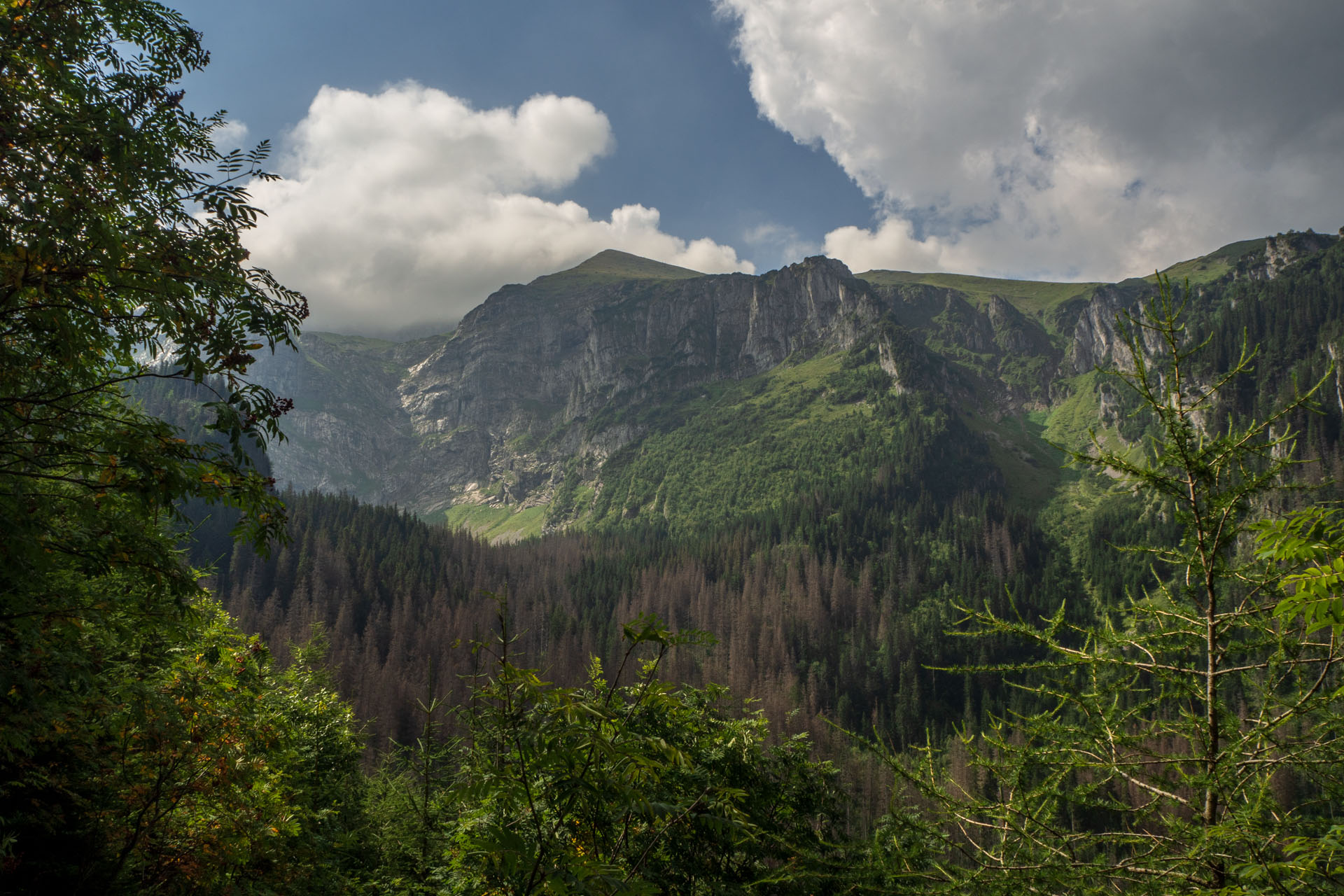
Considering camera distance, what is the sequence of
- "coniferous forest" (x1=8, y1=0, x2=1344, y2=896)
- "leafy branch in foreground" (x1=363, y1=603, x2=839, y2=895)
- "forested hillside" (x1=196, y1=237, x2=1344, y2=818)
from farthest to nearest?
"forested hillside" (x1=196, y1=237, x2=1344, y2=818) < "coniferous forest" (x1=8, y1=0, x2=1344, y2=896) < "leafy branch in foreground" (x1=363, y1=603, x2=839, y2=895)

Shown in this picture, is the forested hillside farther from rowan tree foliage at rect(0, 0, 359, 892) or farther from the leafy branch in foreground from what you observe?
rowan tree foliage at rect(0, 0, 359, 892)

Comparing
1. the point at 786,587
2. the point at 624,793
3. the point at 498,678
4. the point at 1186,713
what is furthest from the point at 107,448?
the point at 786,587

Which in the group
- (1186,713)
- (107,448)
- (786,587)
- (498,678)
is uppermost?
(107,448)

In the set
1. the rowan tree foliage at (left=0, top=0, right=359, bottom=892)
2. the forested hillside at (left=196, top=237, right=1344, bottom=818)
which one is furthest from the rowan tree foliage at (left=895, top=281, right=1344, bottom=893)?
the forested hillside at (left=196, top=237, right=1344, bottom=818)

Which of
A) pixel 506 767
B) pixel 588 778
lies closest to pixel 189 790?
pixel 506 767

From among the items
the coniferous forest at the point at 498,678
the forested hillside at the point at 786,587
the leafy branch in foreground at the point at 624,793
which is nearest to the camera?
the leafy branch in foreground at the point at 624,793

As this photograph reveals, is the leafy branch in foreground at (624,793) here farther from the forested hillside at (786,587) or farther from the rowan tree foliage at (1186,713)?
the forested hillside at (786,587)

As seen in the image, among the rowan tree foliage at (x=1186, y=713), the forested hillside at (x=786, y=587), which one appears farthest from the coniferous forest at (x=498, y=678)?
the forested hillside at (x=786, y=587)

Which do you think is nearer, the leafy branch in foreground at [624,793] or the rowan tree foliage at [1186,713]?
the leafy branch in foreground at [624,793]

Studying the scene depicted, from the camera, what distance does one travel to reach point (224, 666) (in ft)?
39.4

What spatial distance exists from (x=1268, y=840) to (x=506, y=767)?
5210 millimetres

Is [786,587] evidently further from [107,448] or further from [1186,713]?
[107,448]

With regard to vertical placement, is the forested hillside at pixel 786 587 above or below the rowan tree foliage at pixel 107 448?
below

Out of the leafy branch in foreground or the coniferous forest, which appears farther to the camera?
the coniferous forest
